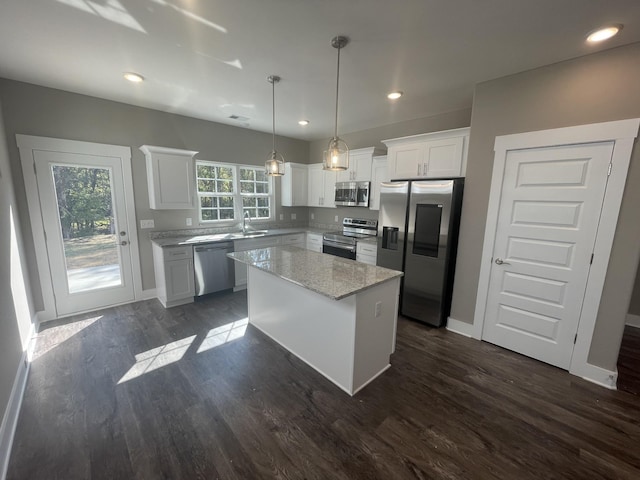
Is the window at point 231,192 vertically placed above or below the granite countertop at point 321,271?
above

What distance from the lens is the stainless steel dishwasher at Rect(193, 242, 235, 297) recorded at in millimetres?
3936

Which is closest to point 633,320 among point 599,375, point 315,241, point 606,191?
point 599,375

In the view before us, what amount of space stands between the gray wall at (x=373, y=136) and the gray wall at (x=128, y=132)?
4.88 ft

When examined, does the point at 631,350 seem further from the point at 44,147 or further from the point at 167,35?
the point at 44,147

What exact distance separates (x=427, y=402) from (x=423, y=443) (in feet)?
1.29

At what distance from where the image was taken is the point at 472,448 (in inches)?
68.2

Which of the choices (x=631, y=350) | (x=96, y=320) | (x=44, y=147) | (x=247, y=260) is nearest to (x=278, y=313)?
(x=247, y=260)

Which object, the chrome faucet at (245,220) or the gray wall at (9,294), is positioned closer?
the gray wall at (9,294)

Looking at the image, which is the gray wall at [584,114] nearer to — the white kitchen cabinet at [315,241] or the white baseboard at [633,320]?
the white baseboard at [633,320]

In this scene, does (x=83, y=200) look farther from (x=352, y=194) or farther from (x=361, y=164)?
(x=361, y=164)

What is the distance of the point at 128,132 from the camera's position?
366 cm

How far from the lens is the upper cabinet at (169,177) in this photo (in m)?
3.72

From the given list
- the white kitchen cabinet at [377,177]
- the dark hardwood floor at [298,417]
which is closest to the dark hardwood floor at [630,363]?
the dark hardwood floor at [298,417]

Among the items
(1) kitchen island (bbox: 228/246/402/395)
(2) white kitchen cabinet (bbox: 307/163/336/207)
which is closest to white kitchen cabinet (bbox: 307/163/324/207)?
(2) white kitchen cabinet (bbox: 307/163/336/207)
